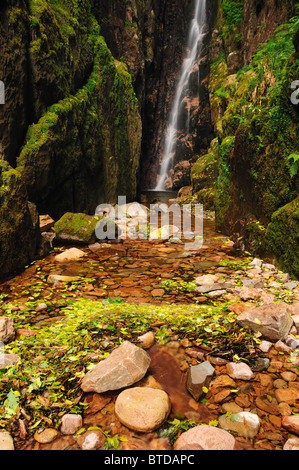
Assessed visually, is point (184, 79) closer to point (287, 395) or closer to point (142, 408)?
point (287, 395)

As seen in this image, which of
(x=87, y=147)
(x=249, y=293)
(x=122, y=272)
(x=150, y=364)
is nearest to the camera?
(x=150, y=364)

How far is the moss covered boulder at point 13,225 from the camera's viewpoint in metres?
4.00

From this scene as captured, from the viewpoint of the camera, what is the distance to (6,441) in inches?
59.5

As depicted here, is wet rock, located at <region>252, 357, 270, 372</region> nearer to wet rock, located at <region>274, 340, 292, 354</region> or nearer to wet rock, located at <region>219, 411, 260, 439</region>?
wet rock, located at <region>274, 340, 292, 354</region>

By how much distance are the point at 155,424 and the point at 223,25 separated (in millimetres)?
21731

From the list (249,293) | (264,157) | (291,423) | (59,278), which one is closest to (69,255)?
(59,278)

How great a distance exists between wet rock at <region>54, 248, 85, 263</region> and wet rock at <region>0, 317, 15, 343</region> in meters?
2.52

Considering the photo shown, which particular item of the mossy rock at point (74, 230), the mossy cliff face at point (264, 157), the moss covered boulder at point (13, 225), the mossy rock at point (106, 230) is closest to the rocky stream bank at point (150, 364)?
the moss covered boulder at point (13, 225)

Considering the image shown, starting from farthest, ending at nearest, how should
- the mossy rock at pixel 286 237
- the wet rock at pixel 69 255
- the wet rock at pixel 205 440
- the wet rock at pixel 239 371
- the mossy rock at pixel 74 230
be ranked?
the mossy rock at pixel 74 230 → the wet rock at pixel 69 255 → the mossy rock at pixel 286 237 → the wet rock at pixel 239 371 → the wet rock at pixel 205 440

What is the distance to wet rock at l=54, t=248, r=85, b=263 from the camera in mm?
5028

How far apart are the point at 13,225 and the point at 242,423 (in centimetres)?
395

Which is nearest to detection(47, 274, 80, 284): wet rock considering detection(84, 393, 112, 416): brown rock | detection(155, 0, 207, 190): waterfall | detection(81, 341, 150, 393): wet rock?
detection(81, 341, 150, 393): wet rock

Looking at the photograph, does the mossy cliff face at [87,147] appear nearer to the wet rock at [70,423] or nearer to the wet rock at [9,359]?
the wet rock at [9,359]

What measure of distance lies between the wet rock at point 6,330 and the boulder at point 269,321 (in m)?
2.17
